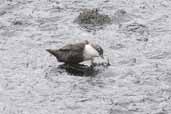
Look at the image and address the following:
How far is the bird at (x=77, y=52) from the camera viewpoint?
53.5ft

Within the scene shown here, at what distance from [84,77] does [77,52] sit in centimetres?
92

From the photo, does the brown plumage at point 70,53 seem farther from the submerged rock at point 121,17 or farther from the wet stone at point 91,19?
the submerged rock at point 121,17

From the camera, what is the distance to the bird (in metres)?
16.3

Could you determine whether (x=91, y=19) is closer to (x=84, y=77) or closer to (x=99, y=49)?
(x=99, y=49)

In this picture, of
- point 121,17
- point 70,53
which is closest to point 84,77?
point 70,53

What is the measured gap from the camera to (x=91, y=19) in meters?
19.4

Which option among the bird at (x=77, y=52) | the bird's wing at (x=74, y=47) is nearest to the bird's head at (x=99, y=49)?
the bird at (x=77, y=52)

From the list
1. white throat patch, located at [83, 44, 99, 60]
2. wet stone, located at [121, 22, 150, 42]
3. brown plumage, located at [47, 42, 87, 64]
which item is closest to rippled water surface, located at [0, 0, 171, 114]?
wet stone, located at [121, 22, 150, 42]

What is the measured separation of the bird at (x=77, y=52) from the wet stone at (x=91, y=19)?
2554 millimetres

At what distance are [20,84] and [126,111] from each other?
10.1ft

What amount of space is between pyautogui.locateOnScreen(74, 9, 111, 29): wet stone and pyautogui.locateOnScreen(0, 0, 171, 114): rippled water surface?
21 centimetres

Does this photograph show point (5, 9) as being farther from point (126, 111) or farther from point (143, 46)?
point (126, 111)

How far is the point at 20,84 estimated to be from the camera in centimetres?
1524

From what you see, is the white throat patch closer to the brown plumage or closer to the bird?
the bird
